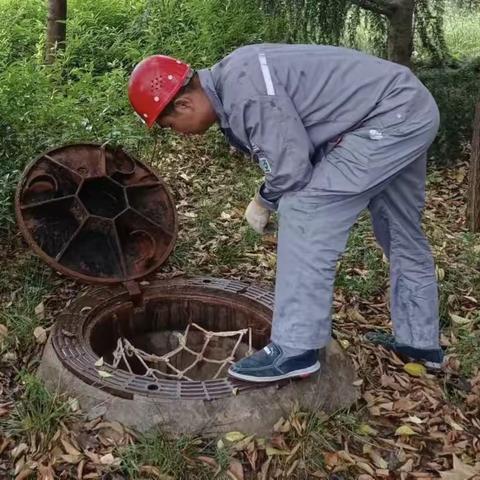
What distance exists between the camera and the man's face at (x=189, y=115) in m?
2.92

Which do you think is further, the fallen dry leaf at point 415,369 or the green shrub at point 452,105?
the green shrub at point 452,105

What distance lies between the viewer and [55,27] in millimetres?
6281

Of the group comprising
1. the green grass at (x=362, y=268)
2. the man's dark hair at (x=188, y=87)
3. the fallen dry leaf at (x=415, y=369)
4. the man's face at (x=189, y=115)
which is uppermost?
the man's dark hair at (x=188, y=87)

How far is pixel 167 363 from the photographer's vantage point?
3.66 meters

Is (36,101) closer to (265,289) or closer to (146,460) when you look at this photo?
(265,289)

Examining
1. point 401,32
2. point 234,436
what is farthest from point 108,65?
point 234,436

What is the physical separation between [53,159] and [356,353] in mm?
1961

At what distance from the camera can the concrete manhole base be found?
9.83 feet

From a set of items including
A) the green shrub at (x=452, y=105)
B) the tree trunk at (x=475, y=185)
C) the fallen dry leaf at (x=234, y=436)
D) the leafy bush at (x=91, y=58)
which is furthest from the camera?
the green shrub at (x=452, y=105)

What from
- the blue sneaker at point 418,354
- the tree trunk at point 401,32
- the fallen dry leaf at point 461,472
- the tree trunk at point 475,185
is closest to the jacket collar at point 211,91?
the blue sneaker at point 418,354

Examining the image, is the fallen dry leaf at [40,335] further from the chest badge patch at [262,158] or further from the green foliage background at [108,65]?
the chest badge patch at [262,158]

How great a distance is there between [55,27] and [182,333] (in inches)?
143

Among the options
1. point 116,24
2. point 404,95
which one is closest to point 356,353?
point 404,95

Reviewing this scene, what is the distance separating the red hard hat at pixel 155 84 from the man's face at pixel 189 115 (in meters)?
0.05
